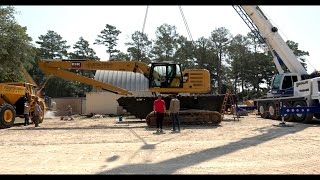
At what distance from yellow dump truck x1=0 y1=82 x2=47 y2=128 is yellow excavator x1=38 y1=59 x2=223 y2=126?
214 cm

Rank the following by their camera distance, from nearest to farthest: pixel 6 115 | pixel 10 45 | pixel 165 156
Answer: pixel 165 156, pixel 6 115, pixel 10 45

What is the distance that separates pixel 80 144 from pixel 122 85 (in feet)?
111

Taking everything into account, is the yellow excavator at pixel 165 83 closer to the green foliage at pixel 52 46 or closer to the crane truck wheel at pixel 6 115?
the crane truck wheel at pixel 6 115

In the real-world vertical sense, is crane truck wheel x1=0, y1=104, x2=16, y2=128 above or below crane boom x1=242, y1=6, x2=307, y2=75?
below

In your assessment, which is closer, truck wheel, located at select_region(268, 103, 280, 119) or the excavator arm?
the excavator arm

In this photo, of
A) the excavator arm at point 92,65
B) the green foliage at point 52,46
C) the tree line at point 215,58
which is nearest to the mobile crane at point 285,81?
the excavator arm at point 92,65

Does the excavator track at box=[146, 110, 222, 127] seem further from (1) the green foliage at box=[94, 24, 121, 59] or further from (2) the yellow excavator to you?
(1) the green foliage at box=[94, 24, 121, 59]

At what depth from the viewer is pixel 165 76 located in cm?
1881

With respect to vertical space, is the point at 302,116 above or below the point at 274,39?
below

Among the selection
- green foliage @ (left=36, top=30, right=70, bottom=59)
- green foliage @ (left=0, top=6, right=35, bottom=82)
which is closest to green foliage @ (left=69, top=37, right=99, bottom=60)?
green foliage @ (left=36, top=30, right=70, bottom=59)

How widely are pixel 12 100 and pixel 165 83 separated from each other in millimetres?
9147

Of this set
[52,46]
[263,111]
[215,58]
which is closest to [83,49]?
[52,46]

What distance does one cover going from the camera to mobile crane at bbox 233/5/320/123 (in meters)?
19.5

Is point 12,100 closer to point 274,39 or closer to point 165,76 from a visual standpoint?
point 165,76
